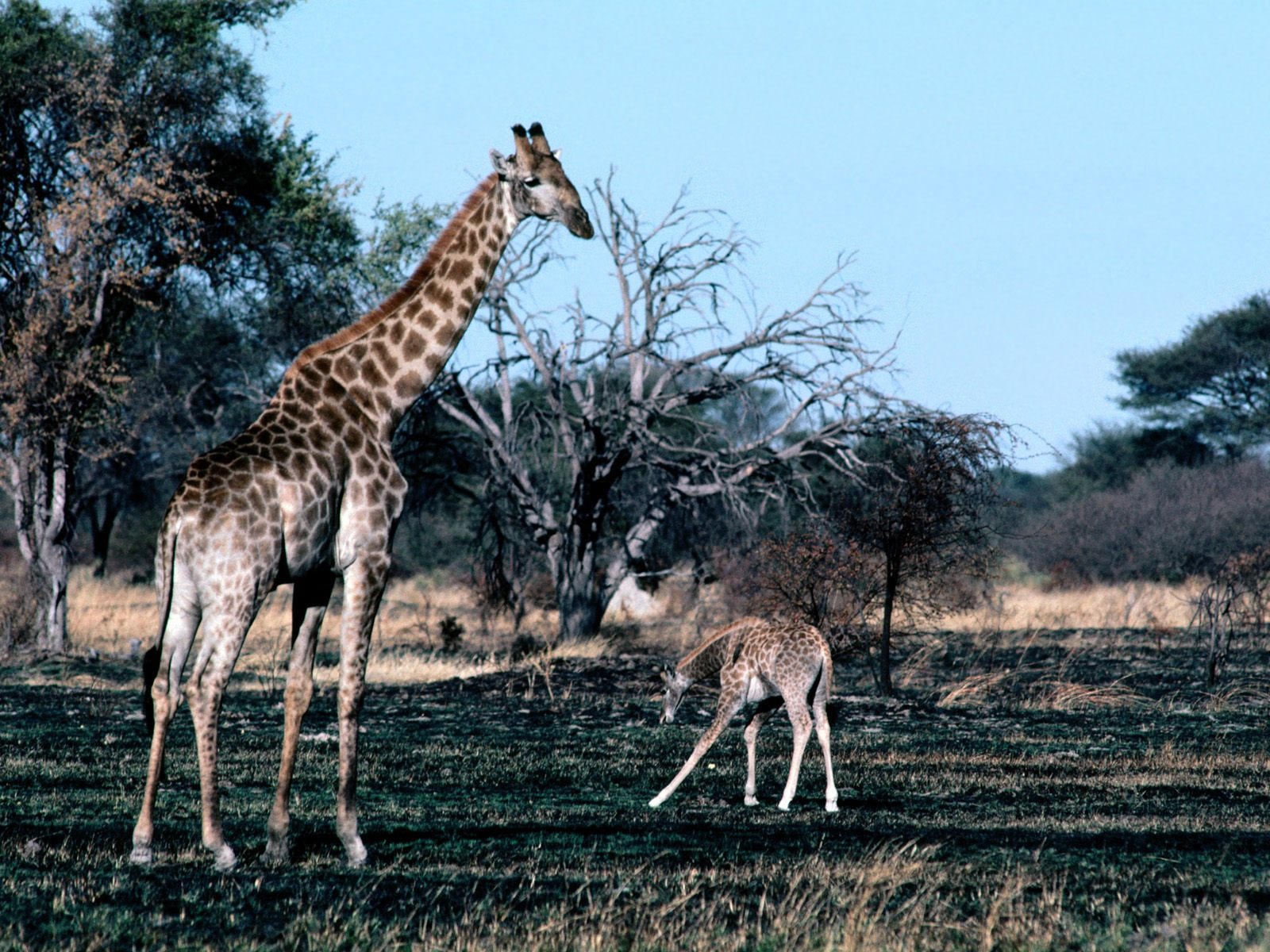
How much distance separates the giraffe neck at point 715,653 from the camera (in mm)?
13081

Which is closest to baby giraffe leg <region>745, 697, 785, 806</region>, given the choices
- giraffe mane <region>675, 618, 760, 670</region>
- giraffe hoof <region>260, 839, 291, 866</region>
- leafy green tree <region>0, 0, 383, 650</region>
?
giraffe mane <region>675, 618, 760, 670</region>

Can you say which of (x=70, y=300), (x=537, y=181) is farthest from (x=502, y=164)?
(x=70, y=300)

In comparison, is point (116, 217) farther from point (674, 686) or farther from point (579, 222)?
point (579, 222)

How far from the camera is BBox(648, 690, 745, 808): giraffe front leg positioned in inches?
448

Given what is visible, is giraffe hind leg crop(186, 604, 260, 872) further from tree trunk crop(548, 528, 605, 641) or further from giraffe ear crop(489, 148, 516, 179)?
tree trunk crop(548, 528, 605, 641)

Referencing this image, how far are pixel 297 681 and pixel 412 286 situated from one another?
106 inches

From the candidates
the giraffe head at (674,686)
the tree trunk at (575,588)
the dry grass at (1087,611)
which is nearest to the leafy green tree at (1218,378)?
the dry grass at (1087,611)

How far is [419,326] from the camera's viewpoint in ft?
31.9

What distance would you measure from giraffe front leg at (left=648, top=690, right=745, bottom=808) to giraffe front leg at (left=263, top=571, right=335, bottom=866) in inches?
132

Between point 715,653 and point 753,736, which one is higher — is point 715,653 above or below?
above

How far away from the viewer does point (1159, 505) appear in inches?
1900

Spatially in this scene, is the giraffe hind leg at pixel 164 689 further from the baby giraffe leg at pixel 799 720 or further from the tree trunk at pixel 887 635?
the tree trunk at pixel 887 635

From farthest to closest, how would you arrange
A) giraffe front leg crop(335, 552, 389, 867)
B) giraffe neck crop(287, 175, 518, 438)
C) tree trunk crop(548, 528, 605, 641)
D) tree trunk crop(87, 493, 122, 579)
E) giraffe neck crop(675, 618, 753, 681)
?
tree trunk crop(87, 493, 122, 579), tree trunk crop(548, 528, 605, 641), giraffe neck crop(675, 618, 753, 681), giraffe neck crop(287, 175, 518, 438), giraffe front leg crop(335, 552, 389, 867)

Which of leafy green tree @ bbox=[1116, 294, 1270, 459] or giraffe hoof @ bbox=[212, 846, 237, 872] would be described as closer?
giraffe hoof @ bbox=[212, 846, 237, 872]
